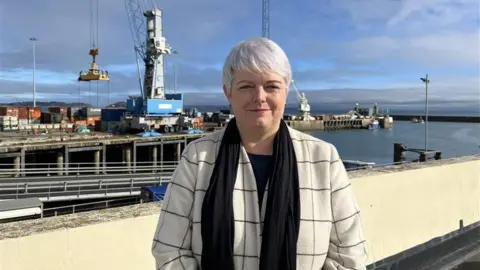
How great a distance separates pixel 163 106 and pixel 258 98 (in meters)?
42.1

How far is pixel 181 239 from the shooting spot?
150 centimetres

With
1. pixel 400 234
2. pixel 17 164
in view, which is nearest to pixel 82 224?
pixel 400 234

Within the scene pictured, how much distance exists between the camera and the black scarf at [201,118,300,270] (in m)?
1.43

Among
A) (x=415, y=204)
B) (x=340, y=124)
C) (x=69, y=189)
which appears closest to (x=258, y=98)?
(x=415, y=204)

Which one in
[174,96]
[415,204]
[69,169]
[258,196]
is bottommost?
[69,169]

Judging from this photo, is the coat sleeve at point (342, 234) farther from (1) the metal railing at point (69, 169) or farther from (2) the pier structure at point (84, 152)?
(2) the pier structure at point (84, 152)

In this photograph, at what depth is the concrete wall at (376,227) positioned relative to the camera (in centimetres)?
206

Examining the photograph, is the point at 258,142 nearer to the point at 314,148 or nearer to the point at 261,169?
the point at 261,169

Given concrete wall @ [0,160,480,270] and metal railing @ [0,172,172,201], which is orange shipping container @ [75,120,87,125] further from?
concrete wall @ [0,160,480,270]

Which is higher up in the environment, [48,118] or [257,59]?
[257,59]

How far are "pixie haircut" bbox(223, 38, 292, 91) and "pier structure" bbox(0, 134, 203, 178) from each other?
22063mm

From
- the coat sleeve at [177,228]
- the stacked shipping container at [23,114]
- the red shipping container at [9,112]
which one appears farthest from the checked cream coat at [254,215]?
the red shipping container at [9,112]

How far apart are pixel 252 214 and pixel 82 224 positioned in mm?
1179

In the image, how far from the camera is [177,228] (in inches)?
58.8
